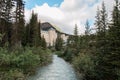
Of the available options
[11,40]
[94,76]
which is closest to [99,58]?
[94,76]

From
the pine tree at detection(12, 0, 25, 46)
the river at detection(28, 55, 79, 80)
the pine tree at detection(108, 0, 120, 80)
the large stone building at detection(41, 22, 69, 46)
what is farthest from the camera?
the large stone building at detection(41, 22, 69, 46)

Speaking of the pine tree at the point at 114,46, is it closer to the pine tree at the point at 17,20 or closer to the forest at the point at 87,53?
the forest at the point at 87,53

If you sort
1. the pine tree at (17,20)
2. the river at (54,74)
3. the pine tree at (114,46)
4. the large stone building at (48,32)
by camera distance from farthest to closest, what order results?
the large stone building at (48,32) < the pine tree at (17,20) < the river at (54,74) < the pine tree at (114,46)

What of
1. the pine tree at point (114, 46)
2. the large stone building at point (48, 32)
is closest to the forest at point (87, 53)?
the pine tree at point (114, 46)

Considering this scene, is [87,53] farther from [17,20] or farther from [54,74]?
[17,20]

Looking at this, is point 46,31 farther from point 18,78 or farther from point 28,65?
point 18,78

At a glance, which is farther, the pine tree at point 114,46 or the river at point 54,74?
the river at point 54,74

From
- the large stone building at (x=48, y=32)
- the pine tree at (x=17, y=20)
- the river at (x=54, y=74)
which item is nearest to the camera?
the river at (x=54, y=74)

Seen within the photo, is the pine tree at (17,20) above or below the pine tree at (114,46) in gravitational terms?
above

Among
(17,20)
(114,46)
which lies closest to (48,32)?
(17,20)

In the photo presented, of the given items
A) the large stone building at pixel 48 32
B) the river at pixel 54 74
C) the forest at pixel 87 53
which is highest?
the large stone building at pixel 48 32

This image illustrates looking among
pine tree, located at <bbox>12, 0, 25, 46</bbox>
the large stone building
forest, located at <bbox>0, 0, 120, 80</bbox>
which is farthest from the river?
the large stone building

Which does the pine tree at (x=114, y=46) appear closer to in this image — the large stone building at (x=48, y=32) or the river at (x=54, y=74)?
the river at (x=54, y=74)

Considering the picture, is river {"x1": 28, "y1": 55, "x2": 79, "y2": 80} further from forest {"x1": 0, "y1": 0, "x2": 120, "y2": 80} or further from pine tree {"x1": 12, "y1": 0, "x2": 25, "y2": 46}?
pine tree {"x1": 12, "y1": 0, "x2": 25, "y2": 46}
